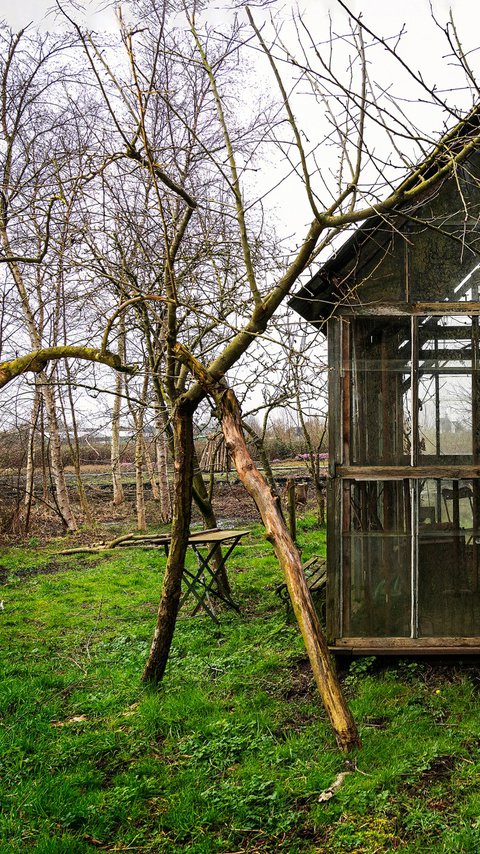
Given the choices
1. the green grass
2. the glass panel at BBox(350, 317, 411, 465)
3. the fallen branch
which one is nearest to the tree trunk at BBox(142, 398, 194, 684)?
the green grass

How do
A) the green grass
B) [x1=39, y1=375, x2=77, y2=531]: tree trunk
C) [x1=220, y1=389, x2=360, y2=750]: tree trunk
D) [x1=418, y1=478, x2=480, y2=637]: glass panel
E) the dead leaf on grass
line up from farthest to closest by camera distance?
[x1=39, y1=375, x2=77, y2=531]: tree trunk
[x1=418, y1=478, x2=480, y2=637]: glass panel
the dead leaf on grass
[x1=220, y1=389, x2=360, y2=750]: tree trunk
the green grass

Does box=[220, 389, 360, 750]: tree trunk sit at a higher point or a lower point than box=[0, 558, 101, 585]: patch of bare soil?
higher

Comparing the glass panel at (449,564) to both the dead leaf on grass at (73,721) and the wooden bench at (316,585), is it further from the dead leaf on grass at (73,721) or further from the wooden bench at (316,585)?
the dead leaf on grass at (73,721)

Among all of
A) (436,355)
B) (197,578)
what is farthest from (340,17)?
(197,578)

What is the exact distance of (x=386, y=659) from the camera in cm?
585

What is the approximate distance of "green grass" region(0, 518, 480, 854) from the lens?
11.3 ft

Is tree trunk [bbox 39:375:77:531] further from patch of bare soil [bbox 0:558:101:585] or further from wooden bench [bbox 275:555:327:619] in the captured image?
wooden bench [bbox 275:555:327:619]

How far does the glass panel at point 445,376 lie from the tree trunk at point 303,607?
7.09ft

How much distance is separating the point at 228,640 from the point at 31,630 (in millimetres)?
2480

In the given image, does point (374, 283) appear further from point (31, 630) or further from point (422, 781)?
point (31, 630)

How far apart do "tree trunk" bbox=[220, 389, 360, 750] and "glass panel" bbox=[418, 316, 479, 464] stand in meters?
2.16

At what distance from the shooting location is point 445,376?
604 centimetres

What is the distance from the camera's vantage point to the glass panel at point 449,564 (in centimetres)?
579

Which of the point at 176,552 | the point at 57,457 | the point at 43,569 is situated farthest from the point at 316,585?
the point at 57,457
